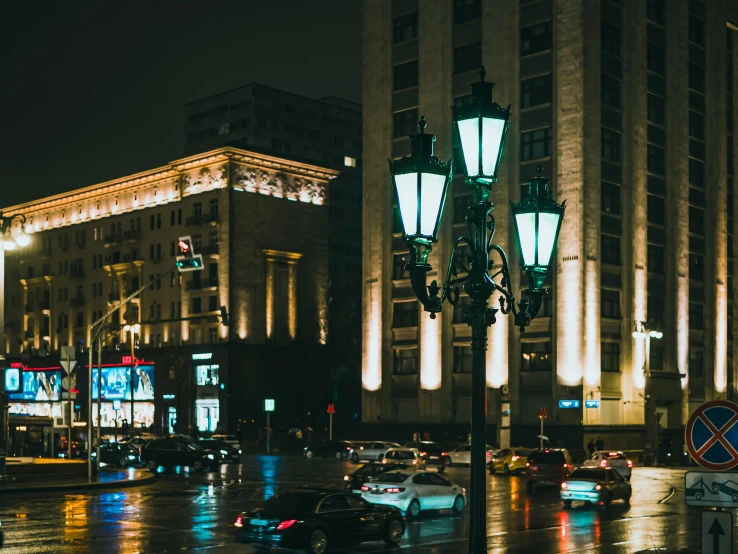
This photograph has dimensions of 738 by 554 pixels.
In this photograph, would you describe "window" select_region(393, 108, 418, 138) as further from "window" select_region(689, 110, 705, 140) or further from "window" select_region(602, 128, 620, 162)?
"window" select_region(689, 110, 705, 140)

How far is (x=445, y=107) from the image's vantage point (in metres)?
76.2

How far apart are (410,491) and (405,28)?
54871 mm

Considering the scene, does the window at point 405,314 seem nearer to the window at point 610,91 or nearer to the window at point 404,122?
the window at point 404,122

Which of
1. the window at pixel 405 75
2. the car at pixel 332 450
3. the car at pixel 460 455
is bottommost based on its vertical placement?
the car at pixel 332 450

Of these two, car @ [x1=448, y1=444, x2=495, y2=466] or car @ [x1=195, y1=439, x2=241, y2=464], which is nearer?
car @ [x1=195, y1=439, x2=241, y2=464]

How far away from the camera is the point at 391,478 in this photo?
3027cm

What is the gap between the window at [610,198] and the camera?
70312 mm

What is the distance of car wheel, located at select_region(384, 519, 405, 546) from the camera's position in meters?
23.6

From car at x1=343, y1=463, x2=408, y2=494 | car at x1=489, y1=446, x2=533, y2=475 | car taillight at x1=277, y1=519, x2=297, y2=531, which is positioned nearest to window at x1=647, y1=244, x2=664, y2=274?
car at x1=489, y1=446, x2=533, y2=475

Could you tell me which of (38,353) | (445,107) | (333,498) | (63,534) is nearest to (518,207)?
(333,498)

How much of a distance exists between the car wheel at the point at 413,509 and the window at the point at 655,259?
47.6 meters

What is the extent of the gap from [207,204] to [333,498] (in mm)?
70540

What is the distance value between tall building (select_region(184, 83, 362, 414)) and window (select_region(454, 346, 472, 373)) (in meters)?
31.1

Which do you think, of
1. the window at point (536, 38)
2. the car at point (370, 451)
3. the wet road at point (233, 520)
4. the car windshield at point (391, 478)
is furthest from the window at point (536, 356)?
the car windshield at point (391, 478)
